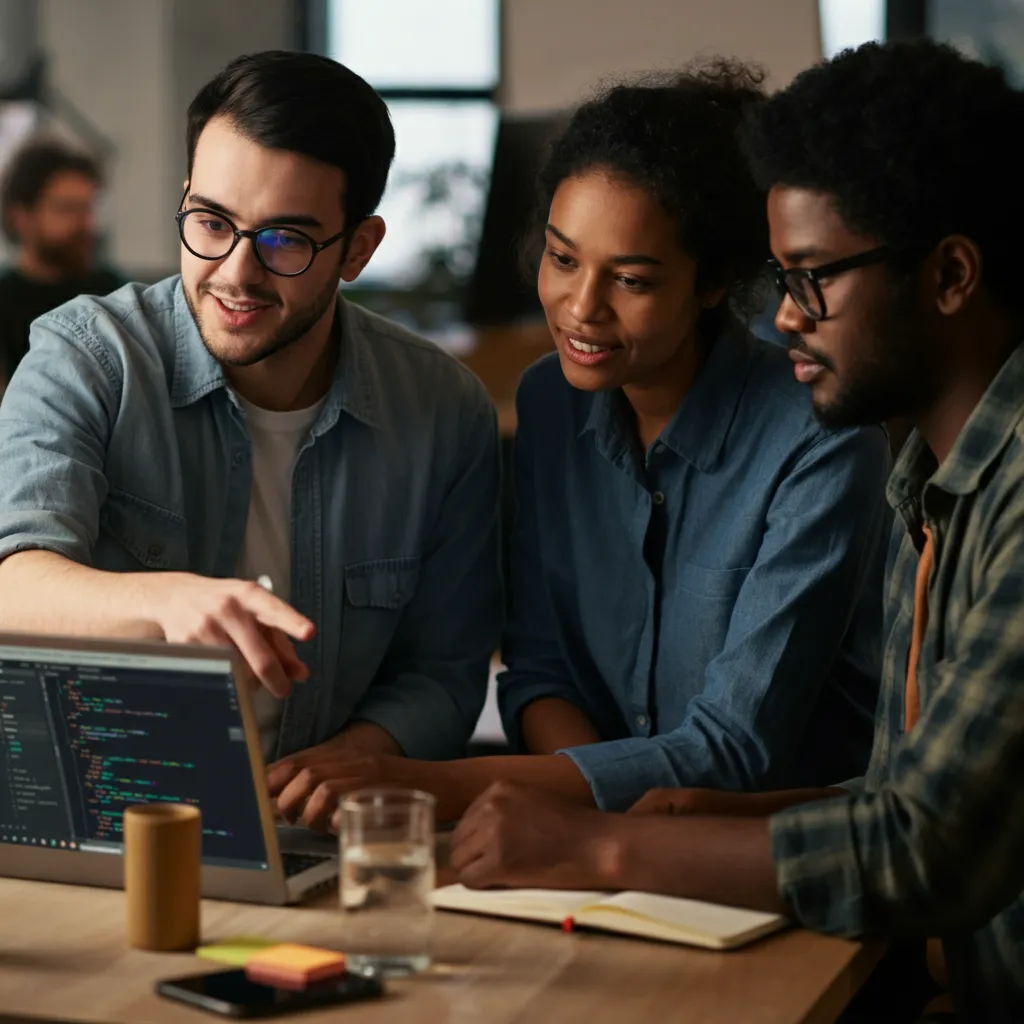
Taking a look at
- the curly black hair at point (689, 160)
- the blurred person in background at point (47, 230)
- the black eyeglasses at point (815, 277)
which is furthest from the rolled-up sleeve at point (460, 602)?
the blurred person in background at point (47, 230)

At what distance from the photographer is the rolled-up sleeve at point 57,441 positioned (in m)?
1.73

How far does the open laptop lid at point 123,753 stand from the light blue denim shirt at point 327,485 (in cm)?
42

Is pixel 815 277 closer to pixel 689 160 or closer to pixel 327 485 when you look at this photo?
pixel 689 160

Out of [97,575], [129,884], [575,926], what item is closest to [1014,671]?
[575,926]

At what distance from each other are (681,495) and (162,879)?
96 cm

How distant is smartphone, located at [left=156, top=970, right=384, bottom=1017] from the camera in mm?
1121

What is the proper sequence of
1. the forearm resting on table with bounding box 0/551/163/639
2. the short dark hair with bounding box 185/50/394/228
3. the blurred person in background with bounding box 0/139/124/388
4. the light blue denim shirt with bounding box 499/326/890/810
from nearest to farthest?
the forearm resting on table with bounding box 0/551/163/639 → the light blue denim shirt with bounding box 499/326/890/810 → the short dark hair with bounding box 185/50/394/228 → the blurred person in background with bounding box 0/139/124/388

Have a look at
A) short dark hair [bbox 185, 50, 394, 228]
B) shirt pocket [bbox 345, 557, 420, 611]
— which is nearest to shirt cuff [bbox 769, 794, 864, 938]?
shirt pocket [bbox 345, 557, 420, 611]

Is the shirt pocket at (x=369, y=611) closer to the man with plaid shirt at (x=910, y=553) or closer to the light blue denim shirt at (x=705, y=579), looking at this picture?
the light blue denim shirt at (x=705, y=579)

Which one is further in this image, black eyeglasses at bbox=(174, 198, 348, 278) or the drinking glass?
black eyeglasses at bbox=(174, 198, 348, 278)

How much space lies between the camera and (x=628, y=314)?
1911mm

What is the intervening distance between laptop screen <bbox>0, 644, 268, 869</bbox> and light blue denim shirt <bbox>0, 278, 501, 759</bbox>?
42cm

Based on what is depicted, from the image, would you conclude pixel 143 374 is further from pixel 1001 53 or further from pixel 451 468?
pixel 1001 53

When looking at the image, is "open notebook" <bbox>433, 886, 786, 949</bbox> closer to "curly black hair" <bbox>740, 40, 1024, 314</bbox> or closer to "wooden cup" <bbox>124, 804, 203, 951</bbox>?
"wooden cup" <bbox>124, 804, 203, 951</bbox>
